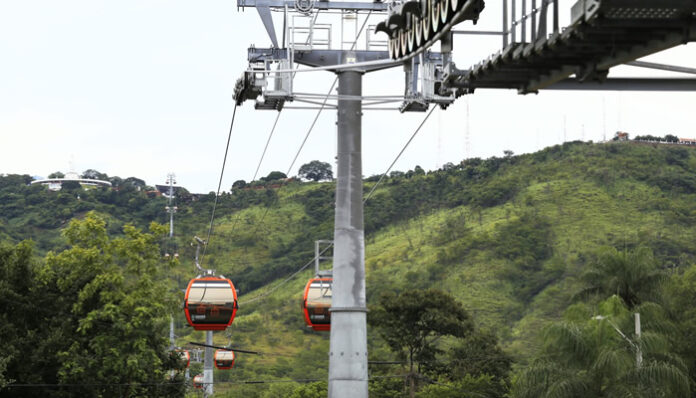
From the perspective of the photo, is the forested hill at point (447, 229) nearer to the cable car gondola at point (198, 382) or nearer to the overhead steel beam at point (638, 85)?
the cable car gondola at point (198, 382)

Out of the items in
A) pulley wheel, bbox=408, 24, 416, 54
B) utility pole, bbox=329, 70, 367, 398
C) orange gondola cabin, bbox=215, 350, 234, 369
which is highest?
pulley wheel, bbox=408, 24, 416, 54

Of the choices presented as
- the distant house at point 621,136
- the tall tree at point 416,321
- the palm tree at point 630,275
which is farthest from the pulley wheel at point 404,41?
the distant house at point 621,136

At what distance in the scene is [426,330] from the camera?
6938cm

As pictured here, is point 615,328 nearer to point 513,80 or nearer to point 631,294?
point 631,294

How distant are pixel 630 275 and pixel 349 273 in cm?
3323

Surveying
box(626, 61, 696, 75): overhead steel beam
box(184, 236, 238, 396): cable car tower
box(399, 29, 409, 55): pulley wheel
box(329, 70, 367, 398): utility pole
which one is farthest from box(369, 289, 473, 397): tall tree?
box(626, 61, 696, 75): overhead steel beam

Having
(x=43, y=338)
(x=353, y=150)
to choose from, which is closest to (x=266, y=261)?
(x=43, y=338)

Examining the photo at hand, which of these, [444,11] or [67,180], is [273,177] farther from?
[444,11]

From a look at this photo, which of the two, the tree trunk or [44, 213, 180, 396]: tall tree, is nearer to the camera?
[44, 213, 180, 396]: tall tree

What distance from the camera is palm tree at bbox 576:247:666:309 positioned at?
51906 millimetres

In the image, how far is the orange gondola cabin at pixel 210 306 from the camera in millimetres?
34250

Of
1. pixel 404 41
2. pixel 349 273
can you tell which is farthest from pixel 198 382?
pixel 404 41

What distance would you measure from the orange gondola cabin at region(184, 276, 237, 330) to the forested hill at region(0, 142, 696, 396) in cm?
4615

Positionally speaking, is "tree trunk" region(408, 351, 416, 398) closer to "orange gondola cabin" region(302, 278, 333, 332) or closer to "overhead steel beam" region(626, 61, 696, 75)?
"orange gondola cabin" region(302, 278, 333, 332)
